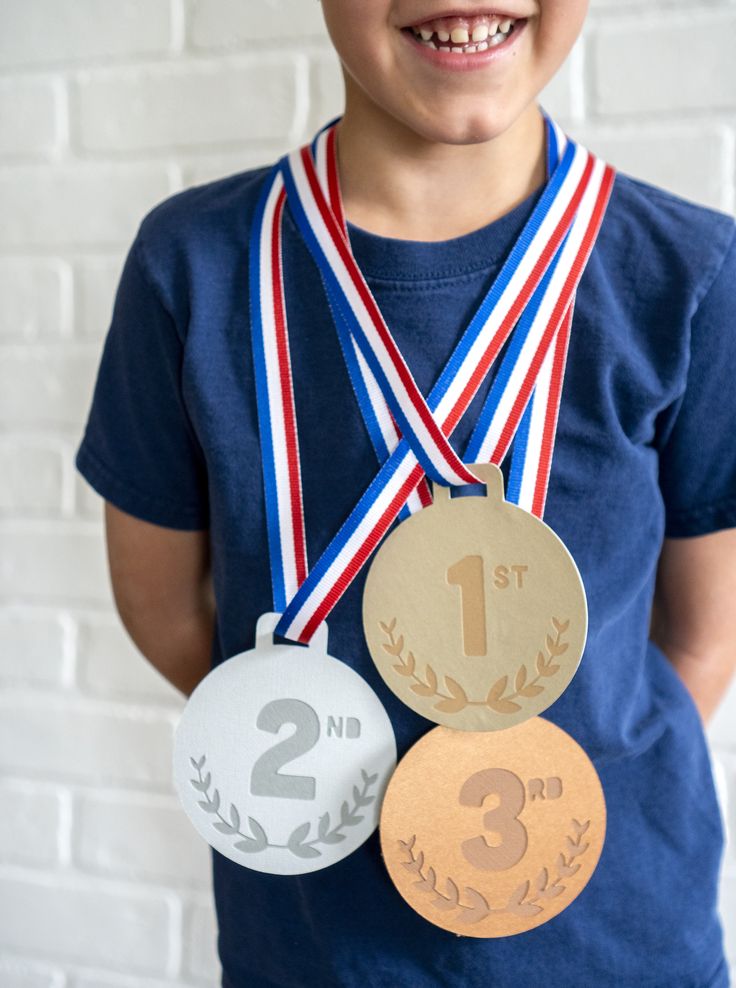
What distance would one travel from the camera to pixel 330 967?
732mm

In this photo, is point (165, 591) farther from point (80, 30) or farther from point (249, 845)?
point (80, 30)

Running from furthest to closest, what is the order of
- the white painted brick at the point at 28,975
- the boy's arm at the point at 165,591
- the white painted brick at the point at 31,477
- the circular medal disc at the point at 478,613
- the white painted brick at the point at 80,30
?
1. the white painted brick at the point at 28,975
2. the white painted brick at the point at 31,477
3. the white painted brick at the point at 80,30
4. the boy's arm at the point at 165,591
5. the circular medal disc at the point at 478,613

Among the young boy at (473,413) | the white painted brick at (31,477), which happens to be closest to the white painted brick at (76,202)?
the white painted brick at (31,477)

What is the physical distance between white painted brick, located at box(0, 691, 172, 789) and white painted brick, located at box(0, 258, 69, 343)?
45 cm

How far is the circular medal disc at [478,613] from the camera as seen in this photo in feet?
2.16

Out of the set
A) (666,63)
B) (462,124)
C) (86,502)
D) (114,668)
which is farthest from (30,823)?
(666,63)

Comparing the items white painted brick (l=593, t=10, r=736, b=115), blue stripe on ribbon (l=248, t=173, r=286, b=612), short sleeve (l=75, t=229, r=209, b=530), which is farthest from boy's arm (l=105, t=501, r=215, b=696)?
white painted brick (l=593, t=10, r=736, b=115)

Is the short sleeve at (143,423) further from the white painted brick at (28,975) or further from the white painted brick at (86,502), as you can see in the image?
the white painted brick at (28,975)

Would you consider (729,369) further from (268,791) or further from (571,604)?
(268,791)

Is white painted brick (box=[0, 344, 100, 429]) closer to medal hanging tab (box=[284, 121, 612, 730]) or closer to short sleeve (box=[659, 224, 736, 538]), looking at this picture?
medal hanging tab (box=[284, 121, 612, 730])

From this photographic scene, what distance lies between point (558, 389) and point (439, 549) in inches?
6.0

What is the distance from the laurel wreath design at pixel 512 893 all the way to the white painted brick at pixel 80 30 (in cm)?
88

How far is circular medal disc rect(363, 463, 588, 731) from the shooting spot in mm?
659

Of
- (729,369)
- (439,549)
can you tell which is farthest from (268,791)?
(729,369)
